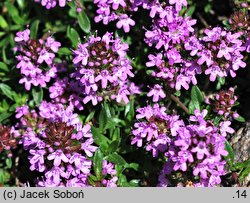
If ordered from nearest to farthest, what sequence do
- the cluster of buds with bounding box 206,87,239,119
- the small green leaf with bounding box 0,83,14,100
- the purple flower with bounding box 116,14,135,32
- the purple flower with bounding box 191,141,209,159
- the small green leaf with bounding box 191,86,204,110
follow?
1. the purple flower with bounding box 191,141,209,159
2. the cluster of buds with bounding box 206,87,239,119
3. the small green leaf with bounding box 191,86,204,110
4. the purple flower with bounding box 116,14,135,32
5. the small green leaf with bounding box 0,83,14,100

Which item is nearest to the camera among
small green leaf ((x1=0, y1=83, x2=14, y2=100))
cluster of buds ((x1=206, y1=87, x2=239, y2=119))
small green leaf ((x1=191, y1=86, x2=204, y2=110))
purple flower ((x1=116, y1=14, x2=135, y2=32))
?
cluster of buds ((x1=206, y1=87, x2=239, y2=119))

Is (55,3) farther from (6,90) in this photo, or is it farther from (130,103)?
(130,103)

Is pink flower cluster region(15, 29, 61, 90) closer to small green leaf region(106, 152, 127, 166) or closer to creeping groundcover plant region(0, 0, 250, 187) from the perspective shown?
creeping groundcover plant region(0, 0, 250, 187)

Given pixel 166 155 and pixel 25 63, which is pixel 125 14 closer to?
pixel 25 63

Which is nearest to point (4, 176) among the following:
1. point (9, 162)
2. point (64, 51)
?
point (9, 162)

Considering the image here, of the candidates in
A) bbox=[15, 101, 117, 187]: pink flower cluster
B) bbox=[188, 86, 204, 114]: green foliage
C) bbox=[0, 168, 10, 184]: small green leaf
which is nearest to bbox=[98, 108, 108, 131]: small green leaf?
bbox=[15, 101, 117, 187]: pink flower cluster

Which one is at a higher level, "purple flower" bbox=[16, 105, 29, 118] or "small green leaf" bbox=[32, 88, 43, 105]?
"small green leaf" bbox=[32, 88, 43, 105]

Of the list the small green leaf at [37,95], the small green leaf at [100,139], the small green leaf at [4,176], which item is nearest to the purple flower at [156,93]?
the small green leaf at [100,139]
